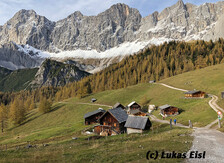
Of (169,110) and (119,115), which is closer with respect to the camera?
(119,115)

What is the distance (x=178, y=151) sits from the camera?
1647 centimetres

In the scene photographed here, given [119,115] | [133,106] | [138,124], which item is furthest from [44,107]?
[138,124]

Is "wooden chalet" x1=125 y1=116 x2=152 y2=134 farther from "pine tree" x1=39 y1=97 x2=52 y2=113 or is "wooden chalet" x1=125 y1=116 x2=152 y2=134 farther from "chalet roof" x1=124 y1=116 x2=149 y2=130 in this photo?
"pine tree" x1=39 y1=97 x2=52 y2=113

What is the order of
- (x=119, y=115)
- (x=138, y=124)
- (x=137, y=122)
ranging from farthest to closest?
(x=119, y=115) → (x=137, y=122) → (x=138, y=124)

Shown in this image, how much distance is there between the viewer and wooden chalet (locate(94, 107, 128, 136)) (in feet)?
160

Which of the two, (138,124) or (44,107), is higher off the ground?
(138,124)

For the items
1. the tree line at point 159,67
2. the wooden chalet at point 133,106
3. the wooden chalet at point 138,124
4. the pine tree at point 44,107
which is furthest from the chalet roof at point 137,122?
the tree line at point 159,67

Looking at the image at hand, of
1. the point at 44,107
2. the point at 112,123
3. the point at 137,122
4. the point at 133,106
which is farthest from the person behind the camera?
the point at 44,107

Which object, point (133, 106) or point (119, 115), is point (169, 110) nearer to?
point (133, 106)

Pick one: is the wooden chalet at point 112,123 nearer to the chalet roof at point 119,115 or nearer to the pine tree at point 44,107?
the chalet roof at point 119,115

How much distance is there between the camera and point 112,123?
50719 millimetres

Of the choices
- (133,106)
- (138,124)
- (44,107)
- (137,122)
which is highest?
(137,122)

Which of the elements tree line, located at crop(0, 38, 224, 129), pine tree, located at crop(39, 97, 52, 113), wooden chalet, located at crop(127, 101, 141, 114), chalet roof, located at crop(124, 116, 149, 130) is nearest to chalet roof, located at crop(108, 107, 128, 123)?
chalet roof, located at crop(124, 116, 149, 130)

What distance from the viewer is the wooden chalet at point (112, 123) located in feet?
160
